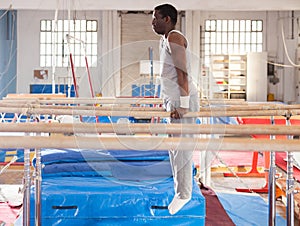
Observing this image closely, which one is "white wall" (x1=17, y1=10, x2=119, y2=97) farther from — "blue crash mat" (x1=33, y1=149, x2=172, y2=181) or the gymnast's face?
the gymnast's face

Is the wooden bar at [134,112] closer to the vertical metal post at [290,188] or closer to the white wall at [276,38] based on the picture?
the vertical metal post at [290,188]

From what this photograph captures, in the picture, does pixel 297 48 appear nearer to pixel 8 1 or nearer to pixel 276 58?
pixel 276 58

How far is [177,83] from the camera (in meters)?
2.53

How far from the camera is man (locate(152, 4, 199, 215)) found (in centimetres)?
245

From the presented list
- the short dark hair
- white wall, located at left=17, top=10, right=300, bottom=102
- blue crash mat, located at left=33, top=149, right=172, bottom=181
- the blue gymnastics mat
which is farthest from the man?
white wall, located at left=17, top=10, right=300, bottom=102

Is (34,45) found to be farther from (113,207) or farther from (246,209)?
(113,207)

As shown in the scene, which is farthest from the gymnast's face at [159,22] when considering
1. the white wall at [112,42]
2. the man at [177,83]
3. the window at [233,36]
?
the window at [233,36]

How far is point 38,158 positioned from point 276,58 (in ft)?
38.7

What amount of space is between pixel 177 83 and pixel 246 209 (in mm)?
1699

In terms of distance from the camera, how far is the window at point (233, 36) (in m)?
13.4

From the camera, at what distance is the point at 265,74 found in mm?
12766

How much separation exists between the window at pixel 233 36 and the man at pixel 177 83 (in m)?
11.0

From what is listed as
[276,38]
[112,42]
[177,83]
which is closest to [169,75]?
[177,83]

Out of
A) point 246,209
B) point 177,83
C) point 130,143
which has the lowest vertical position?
point 246,209
